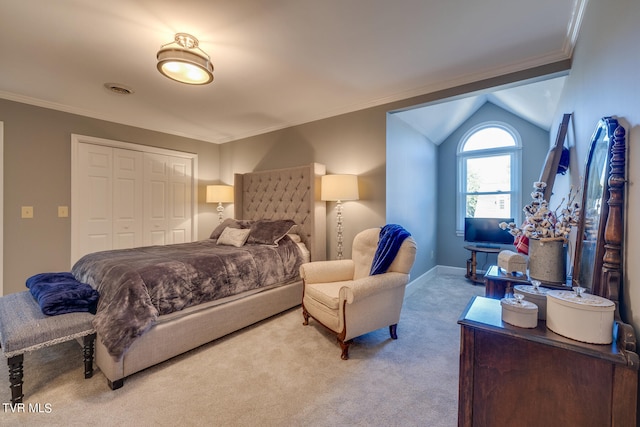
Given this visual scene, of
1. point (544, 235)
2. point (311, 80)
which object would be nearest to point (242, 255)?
point (311, 80)

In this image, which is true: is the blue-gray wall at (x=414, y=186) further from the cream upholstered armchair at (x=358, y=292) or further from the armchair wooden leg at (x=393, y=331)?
the armchair wooden leg at (x=393, y=331)

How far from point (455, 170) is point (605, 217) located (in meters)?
4.09

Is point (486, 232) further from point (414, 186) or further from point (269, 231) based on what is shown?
point (269, 231)

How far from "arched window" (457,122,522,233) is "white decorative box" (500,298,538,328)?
411cm

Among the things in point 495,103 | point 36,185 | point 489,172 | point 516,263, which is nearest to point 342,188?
point 516,263

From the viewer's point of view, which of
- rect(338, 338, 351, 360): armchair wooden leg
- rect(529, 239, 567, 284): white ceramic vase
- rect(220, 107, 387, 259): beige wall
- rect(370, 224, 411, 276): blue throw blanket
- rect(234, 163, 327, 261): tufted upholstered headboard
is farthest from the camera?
rect(234, 163, 327, 261): tufted upholstered headboard

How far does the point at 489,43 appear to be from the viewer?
2.20 meters

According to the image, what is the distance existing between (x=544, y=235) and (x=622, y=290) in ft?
1.59

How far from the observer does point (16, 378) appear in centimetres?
165

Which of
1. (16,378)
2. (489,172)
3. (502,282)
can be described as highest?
(489,172)

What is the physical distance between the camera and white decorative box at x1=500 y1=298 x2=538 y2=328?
1.04 metres

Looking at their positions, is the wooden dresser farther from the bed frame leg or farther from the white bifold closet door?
the white bifold closet door

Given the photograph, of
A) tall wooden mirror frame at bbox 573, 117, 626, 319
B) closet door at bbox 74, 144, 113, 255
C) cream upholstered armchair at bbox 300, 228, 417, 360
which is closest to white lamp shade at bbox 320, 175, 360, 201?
cream upholstered armchair at bbox 300, 228, 417, 360

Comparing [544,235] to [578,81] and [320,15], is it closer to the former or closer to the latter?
[578,81]
